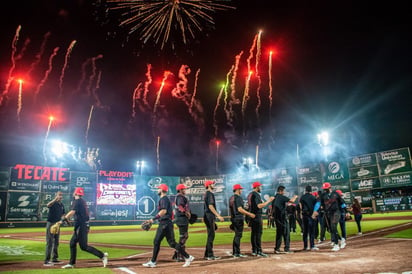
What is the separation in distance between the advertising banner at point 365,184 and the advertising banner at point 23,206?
38561 millimetres

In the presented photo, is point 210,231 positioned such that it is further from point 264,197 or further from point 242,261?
point 264,197

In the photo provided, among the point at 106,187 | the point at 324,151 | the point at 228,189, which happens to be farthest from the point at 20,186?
the point at 324,151

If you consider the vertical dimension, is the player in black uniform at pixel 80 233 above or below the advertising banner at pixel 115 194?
below

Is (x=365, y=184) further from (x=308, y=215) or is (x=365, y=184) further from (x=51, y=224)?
(x=51, y=224)

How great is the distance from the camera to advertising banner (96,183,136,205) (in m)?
44.2

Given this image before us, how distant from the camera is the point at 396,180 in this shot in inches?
1404

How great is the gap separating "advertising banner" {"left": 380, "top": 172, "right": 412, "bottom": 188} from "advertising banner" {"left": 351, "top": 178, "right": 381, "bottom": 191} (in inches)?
26.2

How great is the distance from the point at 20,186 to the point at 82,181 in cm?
762

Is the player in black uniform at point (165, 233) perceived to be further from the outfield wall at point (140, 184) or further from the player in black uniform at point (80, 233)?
the outfield wall at point (140, 184)

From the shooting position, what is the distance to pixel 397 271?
20.8 feet

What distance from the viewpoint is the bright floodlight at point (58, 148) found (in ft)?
151

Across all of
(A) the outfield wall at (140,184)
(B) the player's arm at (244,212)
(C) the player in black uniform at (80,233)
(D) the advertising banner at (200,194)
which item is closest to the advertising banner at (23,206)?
(A) the outfield wall at (140,184)

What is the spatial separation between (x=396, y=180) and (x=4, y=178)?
44.9 metres

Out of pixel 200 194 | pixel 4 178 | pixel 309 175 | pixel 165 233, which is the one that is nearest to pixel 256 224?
pixel 165 233
